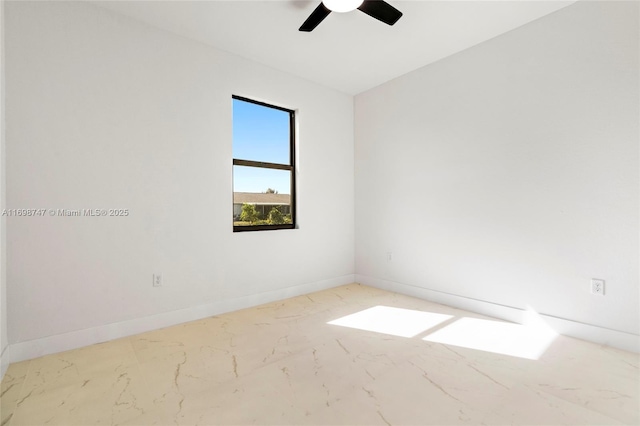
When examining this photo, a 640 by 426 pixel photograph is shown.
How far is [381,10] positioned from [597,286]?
8.72 feet

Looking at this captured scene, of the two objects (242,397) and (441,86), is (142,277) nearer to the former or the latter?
(242,397)

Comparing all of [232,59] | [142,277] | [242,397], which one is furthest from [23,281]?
[232,59]

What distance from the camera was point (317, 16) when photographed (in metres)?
2.25

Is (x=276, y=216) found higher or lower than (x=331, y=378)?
higher

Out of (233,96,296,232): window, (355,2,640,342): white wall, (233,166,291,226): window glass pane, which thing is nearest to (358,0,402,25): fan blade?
(355,2,640,342): white wall

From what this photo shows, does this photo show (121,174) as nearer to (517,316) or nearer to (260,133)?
(260,133)

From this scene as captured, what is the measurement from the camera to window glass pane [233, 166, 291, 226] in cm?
334

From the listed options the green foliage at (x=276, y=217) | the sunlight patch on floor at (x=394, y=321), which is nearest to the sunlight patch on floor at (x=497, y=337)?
the sunlight patch on floor at (x=394, y=321)

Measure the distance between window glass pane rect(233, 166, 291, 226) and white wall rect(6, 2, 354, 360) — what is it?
21 cm

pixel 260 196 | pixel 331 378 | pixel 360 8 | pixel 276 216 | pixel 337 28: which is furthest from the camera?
pixel 276 216

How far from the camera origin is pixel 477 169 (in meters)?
3.03

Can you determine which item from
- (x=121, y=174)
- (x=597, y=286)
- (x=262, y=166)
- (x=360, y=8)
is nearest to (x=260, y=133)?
(x=262, y=166)

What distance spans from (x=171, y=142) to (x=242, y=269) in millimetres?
1427

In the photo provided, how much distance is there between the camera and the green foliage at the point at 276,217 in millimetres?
3615
